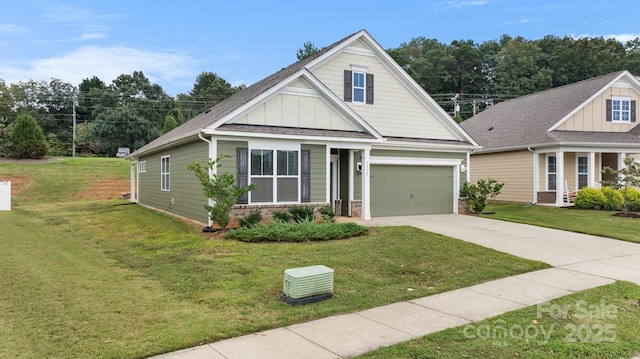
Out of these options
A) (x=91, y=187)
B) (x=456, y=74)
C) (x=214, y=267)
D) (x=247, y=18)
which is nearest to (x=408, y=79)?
(x=247, y=18)

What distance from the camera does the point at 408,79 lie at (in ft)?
54.1

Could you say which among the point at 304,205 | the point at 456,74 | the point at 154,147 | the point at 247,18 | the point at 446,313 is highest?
the point at 456,74

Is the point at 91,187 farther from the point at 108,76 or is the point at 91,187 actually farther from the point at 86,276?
the point at 108,76

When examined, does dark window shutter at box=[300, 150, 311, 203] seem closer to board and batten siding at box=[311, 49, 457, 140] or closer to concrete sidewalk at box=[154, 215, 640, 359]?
board and batten siding at box=[311, 49, 457, 140]

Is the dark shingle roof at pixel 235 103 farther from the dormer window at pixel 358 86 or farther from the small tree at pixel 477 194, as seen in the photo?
the small tree at pixel 477 194

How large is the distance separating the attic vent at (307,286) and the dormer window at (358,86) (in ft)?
35.1

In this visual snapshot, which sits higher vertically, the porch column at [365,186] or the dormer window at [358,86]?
the dormer window at [358,86]

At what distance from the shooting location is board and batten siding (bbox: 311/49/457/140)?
1560 centimetres

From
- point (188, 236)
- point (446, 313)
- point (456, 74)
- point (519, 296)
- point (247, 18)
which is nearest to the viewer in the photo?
point (446, 313)

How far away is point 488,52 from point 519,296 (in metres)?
64.3

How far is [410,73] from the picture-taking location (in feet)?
181

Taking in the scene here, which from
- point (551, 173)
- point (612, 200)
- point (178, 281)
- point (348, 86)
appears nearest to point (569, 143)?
point (551, 173)

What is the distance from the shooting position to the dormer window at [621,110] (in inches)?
838

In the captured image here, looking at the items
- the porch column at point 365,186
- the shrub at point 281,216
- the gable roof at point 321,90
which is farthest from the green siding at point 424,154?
the shrub at point 281,216
